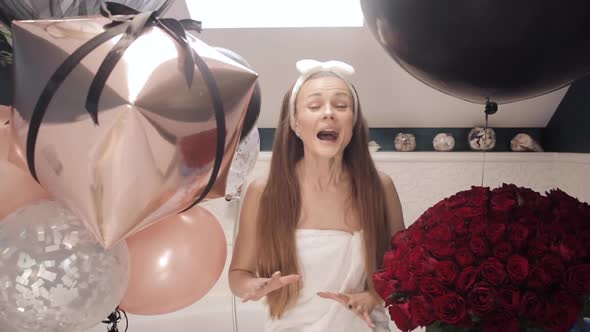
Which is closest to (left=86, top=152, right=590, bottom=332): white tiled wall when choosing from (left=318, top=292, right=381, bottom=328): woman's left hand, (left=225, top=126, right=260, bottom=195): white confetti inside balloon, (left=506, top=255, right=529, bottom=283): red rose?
(left=225, top=126, right=260, bottom=195): white confetti inside balloon

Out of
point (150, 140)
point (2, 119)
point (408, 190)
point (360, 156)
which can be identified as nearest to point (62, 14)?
point (2, 119)

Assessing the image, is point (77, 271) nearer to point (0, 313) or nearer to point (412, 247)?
point (0, 313)

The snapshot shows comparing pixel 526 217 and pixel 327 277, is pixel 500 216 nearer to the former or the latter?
pixel 526 217

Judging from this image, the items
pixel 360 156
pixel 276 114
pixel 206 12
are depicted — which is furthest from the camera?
pixel 276 114

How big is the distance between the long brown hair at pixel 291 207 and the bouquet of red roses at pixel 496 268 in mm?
284

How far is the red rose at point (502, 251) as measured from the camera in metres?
0.72

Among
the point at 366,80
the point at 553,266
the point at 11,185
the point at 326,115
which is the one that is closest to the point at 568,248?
the point at 553,266

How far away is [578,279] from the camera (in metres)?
0.69

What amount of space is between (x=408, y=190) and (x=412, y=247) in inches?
63.4

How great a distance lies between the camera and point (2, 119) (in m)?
0.84

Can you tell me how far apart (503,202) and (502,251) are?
0.32ft

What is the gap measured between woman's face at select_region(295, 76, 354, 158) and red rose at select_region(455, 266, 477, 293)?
1.47 ft

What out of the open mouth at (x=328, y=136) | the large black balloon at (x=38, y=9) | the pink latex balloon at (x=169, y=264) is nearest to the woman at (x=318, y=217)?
the open mouth at (x=328, y=136)

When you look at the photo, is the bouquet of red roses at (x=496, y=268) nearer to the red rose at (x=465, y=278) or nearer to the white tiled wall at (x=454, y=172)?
the red rose at (x=465, y=278)
